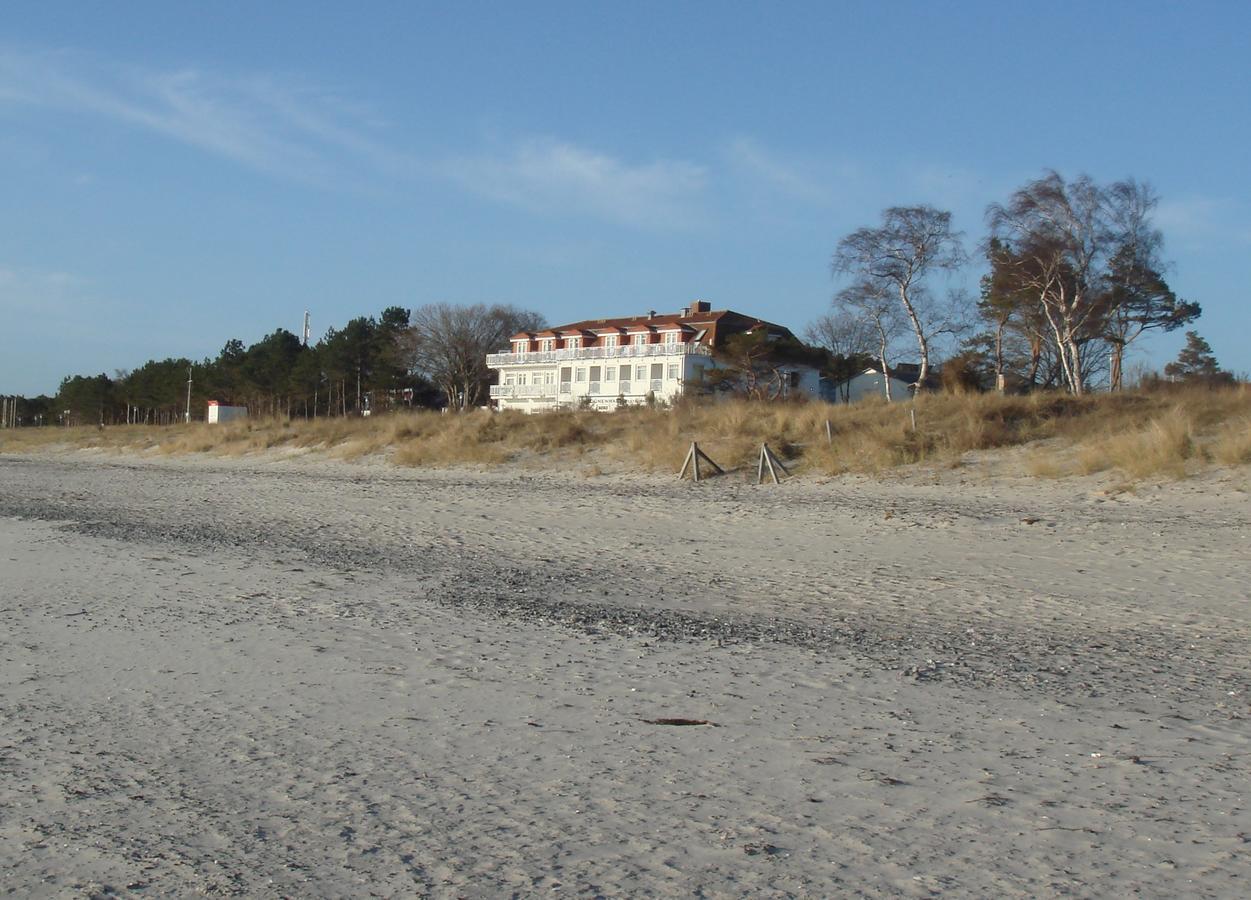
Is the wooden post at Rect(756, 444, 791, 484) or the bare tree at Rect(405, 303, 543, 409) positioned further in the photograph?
the bare tree at Rect(405, 303, 543, 409)

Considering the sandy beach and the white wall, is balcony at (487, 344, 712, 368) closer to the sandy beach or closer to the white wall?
the white wall

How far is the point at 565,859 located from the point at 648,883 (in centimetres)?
35

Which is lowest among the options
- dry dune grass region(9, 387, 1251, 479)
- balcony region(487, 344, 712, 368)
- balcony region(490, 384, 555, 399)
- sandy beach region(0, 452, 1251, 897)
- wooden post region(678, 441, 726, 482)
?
sandy beach region(0, 452, 1251, 897)

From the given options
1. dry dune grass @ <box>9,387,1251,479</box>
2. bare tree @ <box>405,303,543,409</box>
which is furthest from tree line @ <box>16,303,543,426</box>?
dry dune grass @ <box>9,387,1251,479</box>

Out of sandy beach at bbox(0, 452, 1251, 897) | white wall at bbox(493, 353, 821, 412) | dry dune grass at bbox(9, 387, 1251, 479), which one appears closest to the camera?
sandy beach at bbox(0, 452, 1251, 897)

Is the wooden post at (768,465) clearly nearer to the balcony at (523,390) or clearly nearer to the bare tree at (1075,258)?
the bare tree at (1075,258)

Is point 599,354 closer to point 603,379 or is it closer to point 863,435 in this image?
point 603,379

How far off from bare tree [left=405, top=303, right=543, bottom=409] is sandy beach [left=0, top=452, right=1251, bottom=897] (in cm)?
5593

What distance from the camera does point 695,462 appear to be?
19234 millimetres

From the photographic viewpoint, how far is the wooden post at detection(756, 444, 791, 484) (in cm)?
1850

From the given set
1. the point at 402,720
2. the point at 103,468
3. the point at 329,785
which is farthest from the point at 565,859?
the point at 103,468

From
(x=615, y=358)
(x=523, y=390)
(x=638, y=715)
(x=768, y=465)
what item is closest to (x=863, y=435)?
(x=768, y=465)

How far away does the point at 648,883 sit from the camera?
11.9ft

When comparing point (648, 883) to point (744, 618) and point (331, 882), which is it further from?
point (744, 618)
